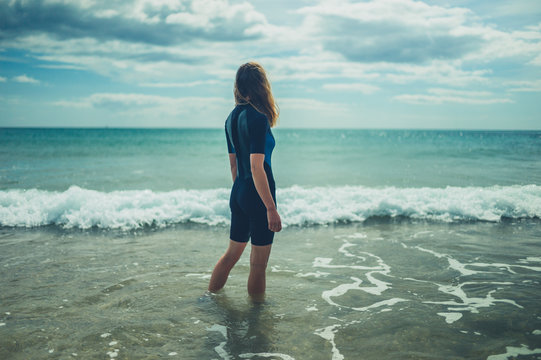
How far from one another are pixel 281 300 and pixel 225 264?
0.78 meters

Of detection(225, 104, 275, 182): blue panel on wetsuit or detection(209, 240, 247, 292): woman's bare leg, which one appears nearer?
detection(225, 104, 275, 182): blue panel on wetsuit

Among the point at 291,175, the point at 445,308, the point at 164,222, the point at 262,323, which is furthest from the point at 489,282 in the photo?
the point at 291,175

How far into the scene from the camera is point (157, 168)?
2048 centimetres

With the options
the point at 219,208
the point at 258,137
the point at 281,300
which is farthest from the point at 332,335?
the point at 219,208

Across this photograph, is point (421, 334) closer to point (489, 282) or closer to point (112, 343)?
point (489, 282)

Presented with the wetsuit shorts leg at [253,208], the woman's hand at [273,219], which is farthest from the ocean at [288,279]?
the woman's hand at [273,219]

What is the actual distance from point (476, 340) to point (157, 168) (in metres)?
19.0

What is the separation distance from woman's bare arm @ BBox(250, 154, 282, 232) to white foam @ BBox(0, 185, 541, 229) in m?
4.44

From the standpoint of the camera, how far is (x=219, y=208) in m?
8.92

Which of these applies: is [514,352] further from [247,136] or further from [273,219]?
[247,136]

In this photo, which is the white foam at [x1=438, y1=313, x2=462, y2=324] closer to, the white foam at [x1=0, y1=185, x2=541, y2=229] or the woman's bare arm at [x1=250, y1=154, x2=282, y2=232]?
the woman's bare arm at [x1=250, y1=154, x2=282, y2=232]

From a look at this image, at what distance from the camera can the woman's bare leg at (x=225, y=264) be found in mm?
3889

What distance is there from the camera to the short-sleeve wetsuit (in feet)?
10.9

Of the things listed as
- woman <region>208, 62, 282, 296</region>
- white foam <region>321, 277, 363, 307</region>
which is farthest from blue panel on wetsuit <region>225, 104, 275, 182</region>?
white foam <region>321, 277, 363, 307</region>
